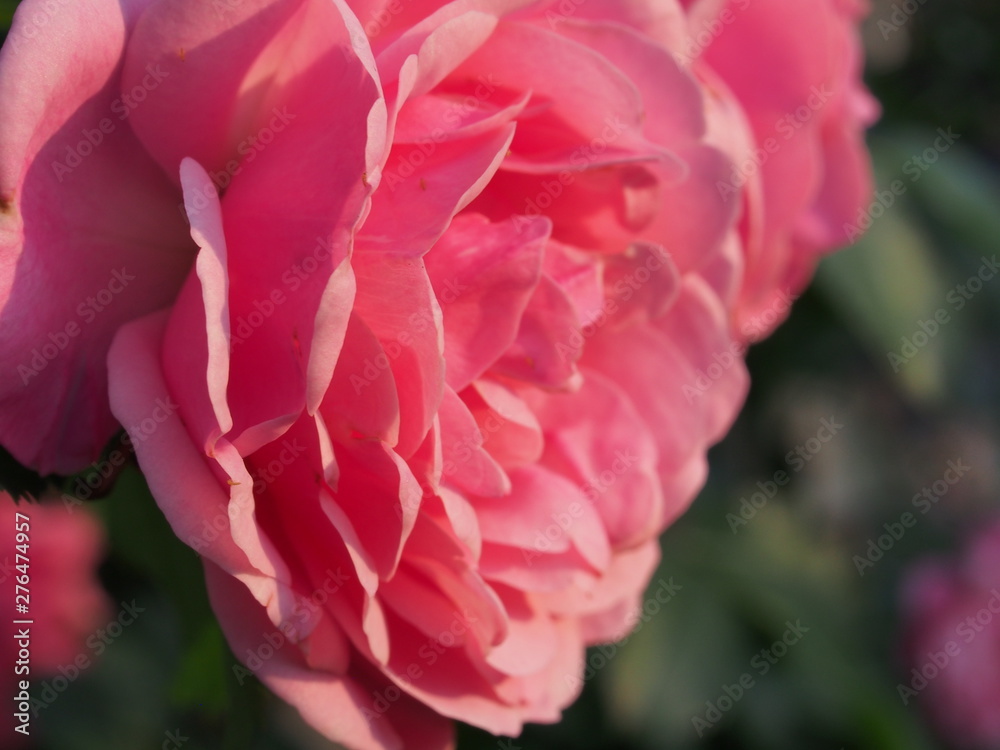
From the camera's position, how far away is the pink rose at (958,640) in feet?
4.95

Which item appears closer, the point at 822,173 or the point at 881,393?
the point at 822,173

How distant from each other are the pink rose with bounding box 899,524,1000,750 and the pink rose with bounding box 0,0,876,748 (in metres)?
1.15

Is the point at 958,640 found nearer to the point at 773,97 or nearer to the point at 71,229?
the point at 773,97

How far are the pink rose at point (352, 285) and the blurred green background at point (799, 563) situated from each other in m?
0.23

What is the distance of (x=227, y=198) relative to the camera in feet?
1.32

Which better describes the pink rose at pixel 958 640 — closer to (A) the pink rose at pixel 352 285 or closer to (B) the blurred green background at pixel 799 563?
(B) the blurred green background at pixel 799 563

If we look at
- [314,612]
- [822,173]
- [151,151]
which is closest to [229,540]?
[314,612]

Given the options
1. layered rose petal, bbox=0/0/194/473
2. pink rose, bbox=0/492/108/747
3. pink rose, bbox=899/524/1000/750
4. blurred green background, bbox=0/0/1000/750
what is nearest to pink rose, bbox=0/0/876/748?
layered rose petal, bbox=0/0/194/473

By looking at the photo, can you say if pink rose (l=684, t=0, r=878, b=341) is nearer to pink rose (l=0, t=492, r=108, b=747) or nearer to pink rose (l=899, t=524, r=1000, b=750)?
pink rose (l=0, t=492, r=108, b=747)

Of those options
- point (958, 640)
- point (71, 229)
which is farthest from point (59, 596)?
point (958, 640)

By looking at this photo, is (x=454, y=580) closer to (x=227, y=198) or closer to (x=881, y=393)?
(x=227, y=198)

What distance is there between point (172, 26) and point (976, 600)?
156cm

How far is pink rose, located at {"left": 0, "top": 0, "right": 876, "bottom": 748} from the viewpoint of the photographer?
14.4 inches

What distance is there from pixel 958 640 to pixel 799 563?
47cm
